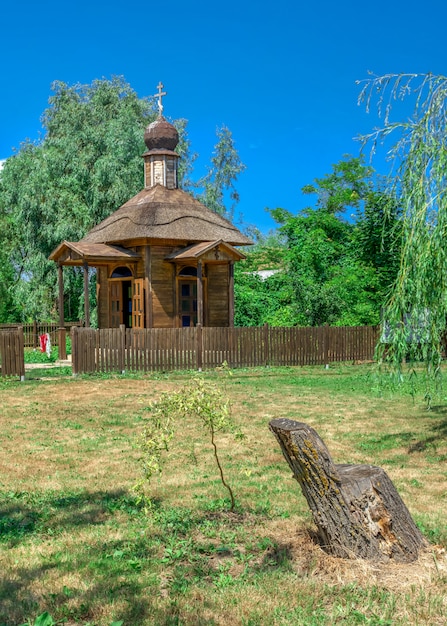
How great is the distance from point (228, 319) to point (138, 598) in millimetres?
22842

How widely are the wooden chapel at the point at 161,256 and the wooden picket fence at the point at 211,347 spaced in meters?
2.47

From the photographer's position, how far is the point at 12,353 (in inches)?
741

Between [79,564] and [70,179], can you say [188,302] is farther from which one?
[79,564]

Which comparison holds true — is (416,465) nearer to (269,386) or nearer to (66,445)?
(66,445)

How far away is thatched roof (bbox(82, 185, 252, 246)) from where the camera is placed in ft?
81.6

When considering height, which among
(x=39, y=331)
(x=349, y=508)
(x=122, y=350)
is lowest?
(x=349, y=508)

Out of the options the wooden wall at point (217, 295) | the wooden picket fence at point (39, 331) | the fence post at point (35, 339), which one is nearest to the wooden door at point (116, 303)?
the wooden wall at point (217, 295)

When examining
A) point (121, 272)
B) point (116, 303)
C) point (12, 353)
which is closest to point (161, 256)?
point (121, 272)

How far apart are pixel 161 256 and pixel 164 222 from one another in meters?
1.25

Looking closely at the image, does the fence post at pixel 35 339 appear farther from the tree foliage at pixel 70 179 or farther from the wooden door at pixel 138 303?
the wooden door at pixel 138 303

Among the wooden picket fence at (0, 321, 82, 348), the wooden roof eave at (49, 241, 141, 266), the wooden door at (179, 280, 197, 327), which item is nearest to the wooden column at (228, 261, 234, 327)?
the wooden door at (179, 280, 197, 327)

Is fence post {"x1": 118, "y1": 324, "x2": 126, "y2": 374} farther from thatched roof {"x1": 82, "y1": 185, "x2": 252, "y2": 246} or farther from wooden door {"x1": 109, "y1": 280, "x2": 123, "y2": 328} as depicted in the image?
wooden door {"x1": 109, "y1": 280, "x2": 123, "y2": 328}

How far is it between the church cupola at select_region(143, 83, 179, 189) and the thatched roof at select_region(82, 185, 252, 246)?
45 cm

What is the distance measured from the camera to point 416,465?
30.1 ft
